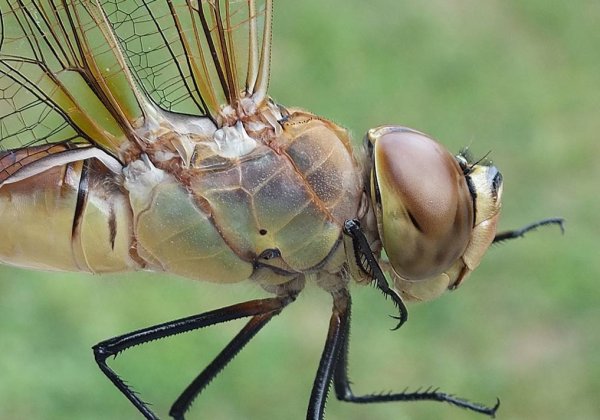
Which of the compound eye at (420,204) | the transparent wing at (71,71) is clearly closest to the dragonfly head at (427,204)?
the compound eye at (420,204)

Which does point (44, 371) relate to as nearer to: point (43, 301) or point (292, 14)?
point (43, 301)

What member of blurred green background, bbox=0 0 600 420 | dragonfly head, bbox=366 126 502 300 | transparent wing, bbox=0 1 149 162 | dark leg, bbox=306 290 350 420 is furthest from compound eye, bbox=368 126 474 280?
blurred green background, bbox=0 0 600 420

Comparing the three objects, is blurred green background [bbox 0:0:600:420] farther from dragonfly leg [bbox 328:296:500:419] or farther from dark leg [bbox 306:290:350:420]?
dark leg [bbox 306:290:350:420]

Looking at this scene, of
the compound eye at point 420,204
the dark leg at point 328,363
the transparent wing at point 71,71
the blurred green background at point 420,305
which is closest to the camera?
the compound eye at point 420,204

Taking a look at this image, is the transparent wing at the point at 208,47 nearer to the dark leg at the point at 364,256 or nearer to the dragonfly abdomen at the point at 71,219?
the dragonfly abdomen at the point at 71,219

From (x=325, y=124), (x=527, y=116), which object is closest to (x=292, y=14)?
(x=527, y=116)

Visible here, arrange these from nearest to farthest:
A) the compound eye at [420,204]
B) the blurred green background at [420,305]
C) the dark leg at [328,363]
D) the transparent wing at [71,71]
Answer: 1. the compound eye at [420,204]
2. the transparent wing at [71,71]
3. the dark leg at [328,363]
4. the blurred green background at [420,305]

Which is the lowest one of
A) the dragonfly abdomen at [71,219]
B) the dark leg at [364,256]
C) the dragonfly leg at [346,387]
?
the dragonfly leg at [346,387]
